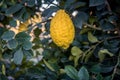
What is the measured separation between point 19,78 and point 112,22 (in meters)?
0.53

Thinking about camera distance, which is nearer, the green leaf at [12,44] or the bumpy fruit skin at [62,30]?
the bumpy fruit skin at [62,30]

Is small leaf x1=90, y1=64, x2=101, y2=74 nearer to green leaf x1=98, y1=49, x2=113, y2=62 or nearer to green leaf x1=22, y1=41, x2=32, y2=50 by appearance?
green leaf x1=98, y1=49, x2=113, y2=62

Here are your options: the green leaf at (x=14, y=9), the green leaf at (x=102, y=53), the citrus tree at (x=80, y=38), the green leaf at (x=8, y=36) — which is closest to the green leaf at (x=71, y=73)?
the citrus tree at (x=80, y=38)

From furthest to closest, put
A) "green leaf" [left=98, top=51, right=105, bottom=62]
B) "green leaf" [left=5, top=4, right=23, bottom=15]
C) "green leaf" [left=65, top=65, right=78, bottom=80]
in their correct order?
"green leaf" [left=5, top=4, right=23, bottom=15] → "green leaf" [left=98, top=51, right=105, bottom=62] → "green leaf" [left=65, top=65, right=78, bottom=80]

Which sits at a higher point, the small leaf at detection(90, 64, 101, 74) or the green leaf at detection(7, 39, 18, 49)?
the green leaf at detection(7, 39, 18, 49)

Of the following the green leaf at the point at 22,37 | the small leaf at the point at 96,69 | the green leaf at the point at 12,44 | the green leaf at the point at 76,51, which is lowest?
the small leaf at the point at 96,69

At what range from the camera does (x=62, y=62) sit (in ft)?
3.48

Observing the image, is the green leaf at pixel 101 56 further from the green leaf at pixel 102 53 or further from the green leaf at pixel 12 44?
the green leaf at pixel 12 44

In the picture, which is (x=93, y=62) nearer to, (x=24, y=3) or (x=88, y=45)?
(x=88, y=45)

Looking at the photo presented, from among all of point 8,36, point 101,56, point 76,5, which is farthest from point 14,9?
point 101,56

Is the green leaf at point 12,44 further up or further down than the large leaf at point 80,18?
further down

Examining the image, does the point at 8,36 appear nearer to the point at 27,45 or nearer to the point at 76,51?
the point at 27,45

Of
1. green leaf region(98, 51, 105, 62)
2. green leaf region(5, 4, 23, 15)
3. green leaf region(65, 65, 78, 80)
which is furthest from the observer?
green leaf region(5, 4, 23, 15)

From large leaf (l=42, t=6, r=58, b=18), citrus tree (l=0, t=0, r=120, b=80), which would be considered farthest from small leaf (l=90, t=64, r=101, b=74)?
large leaf (l=42, t=6, r=58, b=18)
